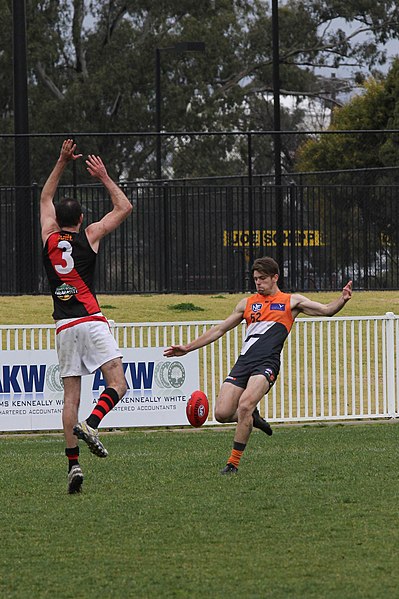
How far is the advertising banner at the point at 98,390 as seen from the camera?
14109 mm

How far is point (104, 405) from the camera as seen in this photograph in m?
8.32

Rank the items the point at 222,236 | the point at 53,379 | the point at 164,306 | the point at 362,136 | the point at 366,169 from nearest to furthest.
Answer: the point at 53,379 → the point at 164,306 → the point at 222,236 → the point at 366,169 → the point at 362,136

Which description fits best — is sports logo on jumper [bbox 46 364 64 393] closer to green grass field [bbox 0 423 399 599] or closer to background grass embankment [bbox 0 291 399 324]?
green grass field [bbox 0 423 399 599]

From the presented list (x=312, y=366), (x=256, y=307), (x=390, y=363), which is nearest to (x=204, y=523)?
(x=256, y=307)

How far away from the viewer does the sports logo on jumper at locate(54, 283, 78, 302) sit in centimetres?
833

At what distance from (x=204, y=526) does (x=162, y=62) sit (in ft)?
122

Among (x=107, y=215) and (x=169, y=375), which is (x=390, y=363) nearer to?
(x=169, y=375)

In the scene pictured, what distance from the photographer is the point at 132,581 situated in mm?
5648

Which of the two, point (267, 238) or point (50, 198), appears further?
point (267, 238)

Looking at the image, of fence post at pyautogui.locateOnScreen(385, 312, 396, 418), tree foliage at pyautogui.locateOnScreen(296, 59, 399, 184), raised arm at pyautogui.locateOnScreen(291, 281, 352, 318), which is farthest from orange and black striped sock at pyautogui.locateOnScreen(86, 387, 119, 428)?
tree foliage at pyautogui.locateOnScreen(296, 59, 399, 184)

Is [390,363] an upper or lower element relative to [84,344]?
lower

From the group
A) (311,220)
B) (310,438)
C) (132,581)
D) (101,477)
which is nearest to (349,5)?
(311,220)

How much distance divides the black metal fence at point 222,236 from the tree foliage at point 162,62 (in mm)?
18439

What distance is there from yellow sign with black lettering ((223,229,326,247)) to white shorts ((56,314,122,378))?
44.9ft
